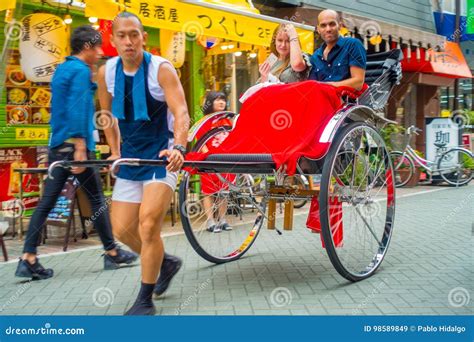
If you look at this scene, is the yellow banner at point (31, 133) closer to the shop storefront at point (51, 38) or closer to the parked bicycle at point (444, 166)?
the shop storefront at point (51, 38)

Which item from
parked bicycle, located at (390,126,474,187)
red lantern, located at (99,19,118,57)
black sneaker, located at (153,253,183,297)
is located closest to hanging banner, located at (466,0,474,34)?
parked bicycle, located at (390,126,474,187)

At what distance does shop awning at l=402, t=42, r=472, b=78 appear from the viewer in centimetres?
1512

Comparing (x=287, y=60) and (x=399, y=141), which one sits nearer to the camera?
(x=287, y=60)

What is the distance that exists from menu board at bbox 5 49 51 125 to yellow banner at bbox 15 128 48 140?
0.35 ft

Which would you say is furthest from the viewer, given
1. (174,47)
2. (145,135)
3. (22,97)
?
(174,47)

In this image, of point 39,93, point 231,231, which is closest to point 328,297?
point 231,231

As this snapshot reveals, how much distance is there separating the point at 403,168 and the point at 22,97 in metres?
8.95

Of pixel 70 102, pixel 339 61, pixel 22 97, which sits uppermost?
pixel 339 61

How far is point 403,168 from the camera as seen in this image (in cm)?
1347

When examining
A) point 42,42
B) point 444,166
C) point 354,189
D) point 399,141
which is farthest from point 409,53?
point 354,189

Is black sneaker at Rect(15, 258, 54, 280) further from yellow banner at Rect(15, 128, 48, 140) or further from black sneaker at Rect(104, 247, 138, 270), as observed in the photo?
yellow banner at Rect(15, 128, 48, 140)

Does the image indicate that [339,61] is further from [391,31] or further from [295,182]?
[391,31]

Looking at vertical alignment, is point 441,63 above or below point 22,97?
above

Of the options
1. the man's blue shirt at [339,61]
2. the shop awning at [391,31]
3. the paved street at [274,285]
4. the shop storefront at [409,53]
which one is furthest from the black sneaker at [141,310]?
the shop awning at [391,31]
